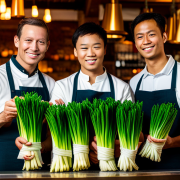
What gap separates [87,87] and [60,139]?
600 mm

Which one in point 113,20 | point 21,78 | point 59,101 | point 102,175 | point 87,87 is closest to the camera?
point 102,175

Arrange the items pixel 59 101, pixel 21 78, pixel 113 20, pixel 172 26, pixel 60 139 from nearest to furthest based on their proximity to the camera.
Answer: pixel 60 139 → pixel 59 101 → pixel 21 78 → pixel 113 20 → pixel 172 26

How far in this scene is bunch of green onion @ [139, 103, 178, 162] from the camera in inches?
45.3

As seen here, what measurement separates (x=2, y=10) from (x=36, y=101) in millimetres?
2953

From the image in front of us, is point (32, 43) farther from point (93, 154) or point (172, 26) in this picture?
point (172, 26)

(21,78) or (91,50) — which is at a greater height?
(91,50)

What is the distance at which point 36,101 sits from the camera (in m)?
1.14

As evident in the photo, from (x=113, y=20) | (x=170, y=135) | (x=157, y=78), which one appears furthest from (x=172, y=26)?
(x=170, y=135)

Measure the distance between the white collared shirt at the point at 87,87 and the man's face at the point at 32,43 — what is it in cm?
30

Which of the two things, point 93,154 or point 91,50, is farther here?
point 91,50

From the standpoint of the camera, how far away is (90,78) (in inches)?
66.4

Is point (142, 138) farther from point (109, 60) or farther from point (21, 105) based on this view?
point (109, 60)

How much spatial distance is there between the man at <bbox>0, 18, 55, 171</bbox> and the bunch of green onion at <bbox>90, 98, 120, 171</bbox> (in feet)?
1.99

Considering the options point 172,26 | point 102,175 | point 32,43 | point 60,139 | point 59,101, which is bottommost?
point 102,175
